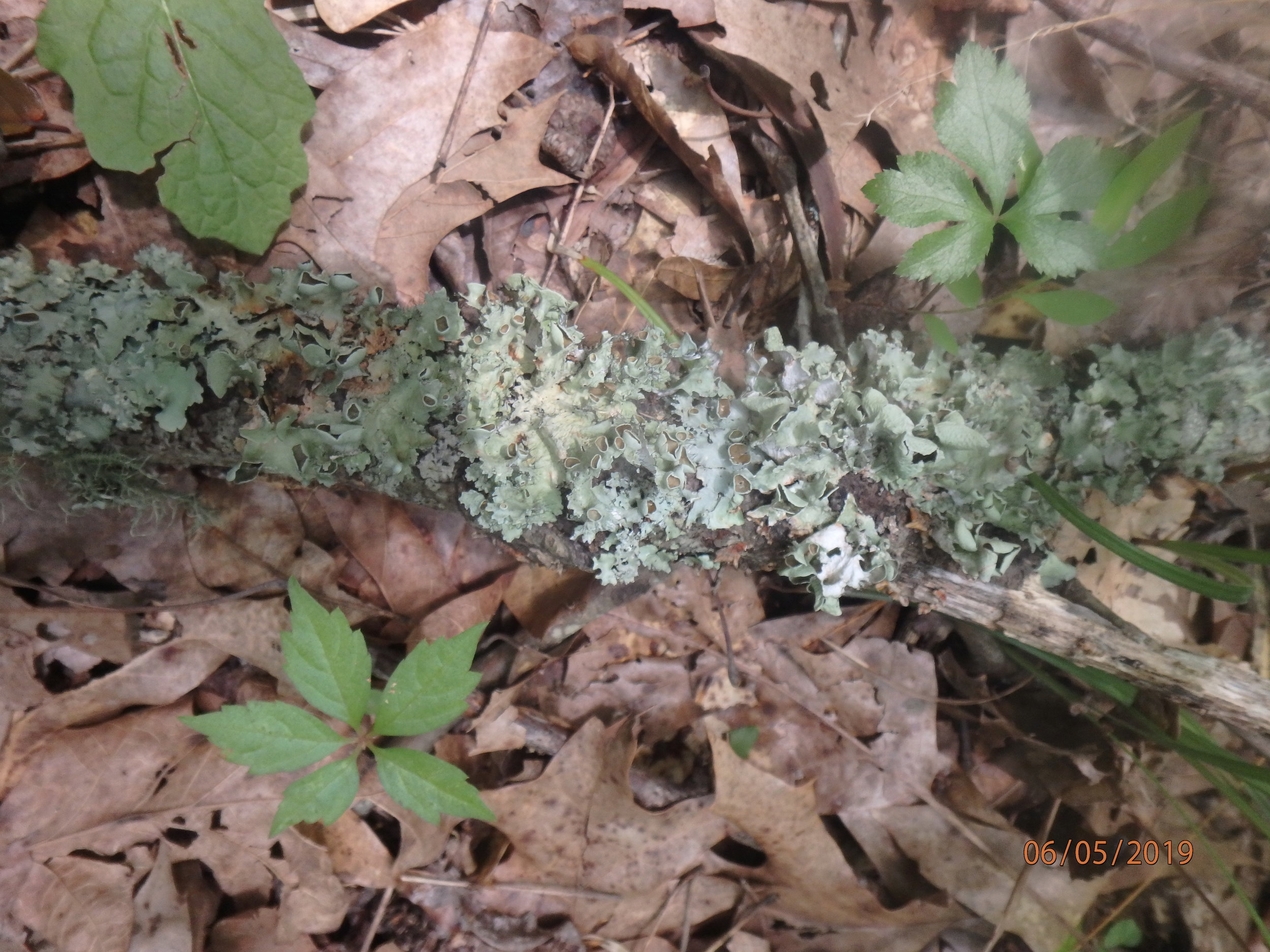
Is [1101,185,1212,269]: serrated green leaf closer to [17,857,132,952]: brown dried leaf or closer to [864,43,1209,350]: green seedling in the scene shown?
[864,43,1209,350]: green seedling

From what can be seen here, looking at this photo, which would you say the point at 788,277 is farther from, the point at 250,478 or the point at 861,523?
the point at 250,478

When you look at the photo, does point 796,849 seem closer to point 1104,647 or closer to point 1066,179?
point 1104,647

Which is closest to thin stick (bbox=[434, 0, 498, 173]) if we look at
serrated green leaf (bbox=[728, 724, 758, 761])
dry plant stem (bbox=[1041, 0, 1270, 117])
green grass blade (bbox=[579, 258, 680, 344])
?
green grass blade (bbox=[579, 258, 680, 344])

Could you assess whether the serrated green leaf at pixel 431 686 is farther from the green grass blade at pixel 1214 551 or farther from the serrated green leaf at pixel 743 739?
the green grass blade at pixel 1214 551

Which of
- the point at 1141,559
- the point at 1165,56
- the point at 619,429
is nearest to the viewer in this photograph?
the point at 619,429

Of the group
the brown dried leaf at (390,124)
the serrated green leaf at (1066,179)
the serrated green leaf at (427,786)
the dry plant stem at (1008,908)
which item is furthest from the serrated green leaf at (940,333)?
the serrated green leaf at (427,786)

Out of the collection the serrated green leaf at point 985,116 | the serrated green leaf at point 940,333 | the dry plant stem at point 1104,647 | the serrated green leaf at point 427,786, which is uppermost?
the serrated green leaf at point 985,116

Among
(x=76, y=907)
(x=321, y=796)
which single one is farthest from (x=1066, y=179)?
(x=76, y=907)
